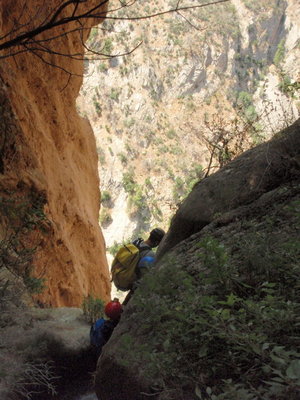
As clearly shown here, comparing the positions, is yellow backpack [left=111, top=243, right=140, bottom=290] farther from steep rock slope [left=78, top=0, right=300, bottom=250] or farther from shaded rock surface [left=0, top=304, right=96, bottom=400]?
steep rock slope [left=78, top=0, right=300, bottom=250]

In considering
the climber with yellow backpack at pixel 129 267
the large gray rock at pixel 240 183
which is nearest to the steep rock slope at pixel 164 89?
the large gray rock at pixel 240 183

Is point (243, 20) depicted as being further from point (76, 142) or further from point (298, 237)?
point (298, 237)

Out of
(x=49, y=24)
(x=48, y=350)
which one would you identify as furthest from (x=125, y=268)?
(x=49, y=24)

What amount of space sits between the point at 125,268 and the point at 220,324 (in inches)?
102

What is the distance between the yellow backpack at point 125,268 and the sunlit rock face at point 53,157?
2254 mm

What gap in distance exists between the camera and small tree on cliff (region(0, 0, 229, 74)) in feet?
6.31

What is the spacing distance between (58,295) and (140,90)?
49619mm

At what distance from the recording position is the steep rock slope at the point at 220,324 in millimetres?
1652

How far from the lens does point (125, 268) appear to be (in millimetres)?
4273

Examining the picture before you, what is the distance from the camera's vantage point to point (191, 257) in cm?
368

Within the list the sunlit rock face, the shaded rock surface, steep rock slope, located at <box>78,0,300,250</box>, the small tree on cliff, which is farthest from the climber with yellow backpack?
steep rock slope, located at <box>78,0,300,250</box>

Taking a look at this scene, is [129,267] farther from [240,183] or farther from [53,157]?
[53,157]

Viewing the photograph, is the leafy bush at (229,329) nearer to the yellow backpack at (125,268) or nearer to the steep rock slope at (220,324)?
the steep rock slope at (220,324)

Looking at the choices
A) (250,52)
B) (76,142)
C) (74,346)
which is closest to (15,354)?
(74,346)
